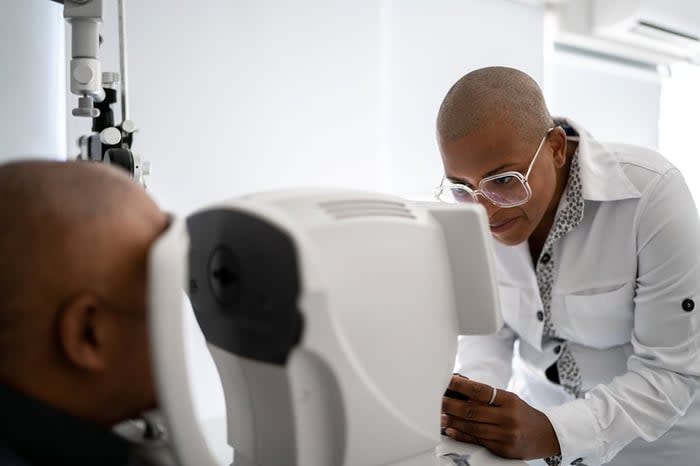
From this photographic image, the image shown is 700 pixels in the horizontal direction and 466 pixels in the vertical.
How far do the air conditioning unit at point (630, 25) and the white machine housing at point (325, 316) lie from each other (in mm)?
3245

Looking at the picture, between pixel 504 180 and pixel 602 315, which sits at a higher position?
pixel 504 180

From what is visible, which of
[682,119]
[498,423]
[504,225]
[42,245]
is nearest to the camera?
[42,245]

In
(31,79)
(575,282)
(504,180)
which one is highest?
(31,79)

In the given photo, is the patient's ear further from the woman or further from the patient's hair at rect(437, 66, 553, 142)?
the patient's hair at rect(437, 66, 553, 142)

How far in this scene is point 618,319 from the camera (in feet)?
4.35

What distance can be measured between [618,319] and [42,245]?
1.28 meters

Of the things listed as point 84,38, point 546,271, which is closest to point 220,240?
point 84,38

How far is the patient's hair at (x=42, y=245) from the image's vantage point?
493mm

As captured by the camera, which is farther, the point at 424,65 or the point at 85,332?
the point at 424,65

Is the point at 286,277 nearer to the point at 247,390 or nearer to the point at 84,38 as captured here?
the point at 247,390

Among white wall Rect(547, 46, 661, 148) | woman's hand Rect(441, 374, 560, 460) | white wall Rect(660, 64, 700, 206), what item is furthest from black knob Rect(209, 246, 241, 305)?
white wall Rect(660, 64, 700, 206)

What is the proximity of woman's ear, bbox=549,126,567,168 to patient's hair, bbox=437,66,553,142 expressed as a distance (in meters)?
0.03

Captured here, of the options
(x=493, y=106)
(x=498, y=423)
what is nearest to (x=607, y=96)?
(x=493, y=106)

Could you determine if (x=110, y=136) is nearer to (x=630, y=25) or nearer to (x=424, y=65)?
(x=424, y=65)
